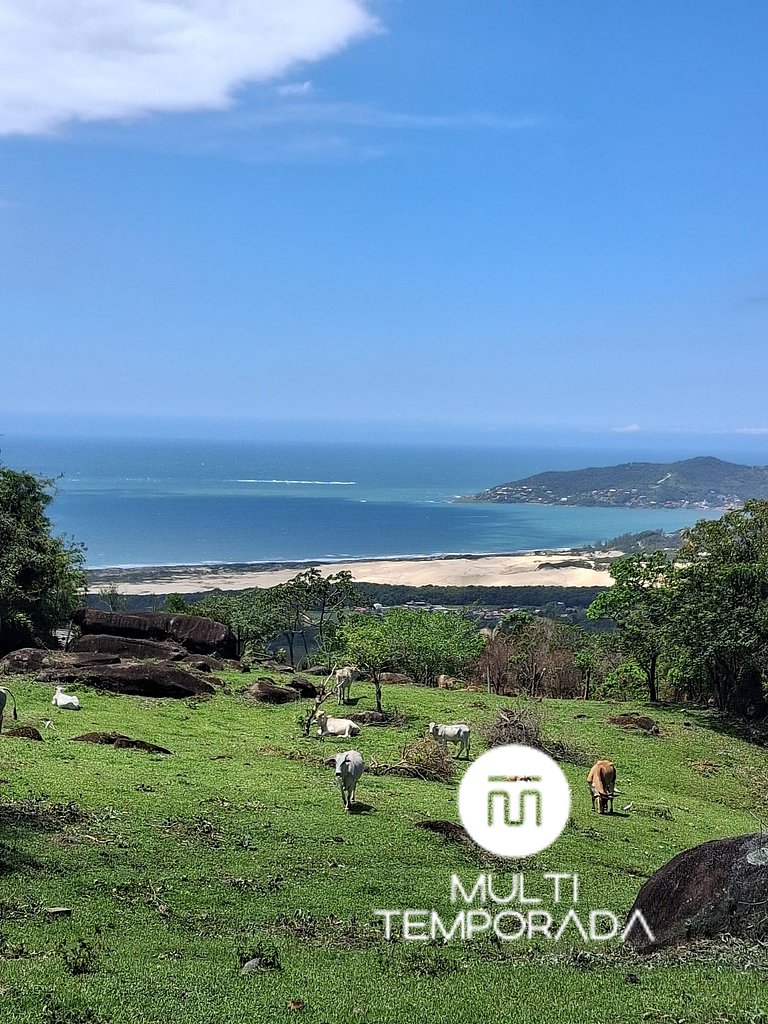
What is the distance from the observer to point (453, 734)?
901 inches

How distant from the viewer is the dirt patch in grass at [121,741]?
770 inches

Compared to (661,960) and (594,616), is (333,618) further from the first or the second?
(661,960)

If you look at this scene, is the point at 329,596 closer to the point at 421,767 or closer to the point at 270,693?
the point at 270,693

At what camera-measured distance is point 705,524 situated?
3388cm

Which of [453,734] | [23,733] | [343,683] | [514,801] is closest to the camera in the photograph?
[514,801]

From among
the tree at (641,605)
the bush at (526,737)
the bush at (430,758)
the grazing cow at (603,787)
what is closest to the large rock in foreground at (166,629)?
the tree at (641,605)

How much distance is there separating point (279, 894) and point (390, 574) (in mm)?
113515

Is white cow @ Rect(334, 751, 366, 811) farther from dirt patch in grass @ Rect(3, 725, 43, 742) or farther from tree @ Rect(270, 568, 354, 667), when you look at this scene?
tree @ Rect(270, 568, 354, 667)

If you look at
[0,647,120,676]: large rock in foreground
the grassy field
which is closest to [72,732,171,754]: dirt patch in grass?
the grassy field

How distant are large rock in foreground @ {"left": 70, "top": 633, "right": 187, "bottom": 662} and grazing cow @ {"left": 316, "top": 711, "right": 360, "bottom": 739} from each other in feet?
35.4

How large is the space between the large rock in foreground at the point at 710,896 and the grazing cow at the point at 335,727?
13354mm

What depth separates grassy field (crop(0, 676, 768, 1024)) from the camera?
Answer: 824cm

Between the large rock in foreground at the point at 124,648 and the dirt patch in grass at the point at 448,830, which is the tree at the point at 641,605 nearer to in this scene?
the large rock in foreground at the point at 124,648

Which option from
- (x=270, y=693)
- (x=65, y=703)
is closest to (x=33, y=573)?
(x=270, y=693)
